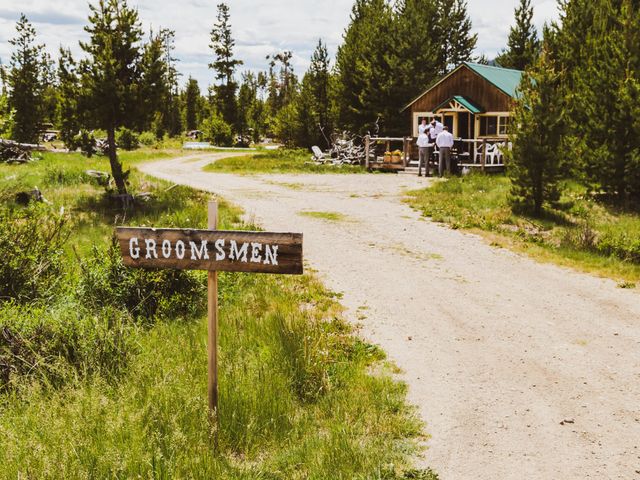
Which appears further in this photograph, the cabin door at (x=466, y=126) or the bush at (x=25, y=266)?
the cabin door at (x=466, y=126)

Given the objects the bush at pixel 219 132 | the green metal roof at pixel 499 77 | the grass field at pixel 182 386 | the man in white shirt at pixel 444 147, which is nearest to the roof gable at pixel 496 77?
the green metal roof at pixel 499 77

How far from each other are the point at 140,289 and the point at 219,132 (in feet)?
174

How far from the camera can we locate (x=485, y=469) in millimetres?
4773

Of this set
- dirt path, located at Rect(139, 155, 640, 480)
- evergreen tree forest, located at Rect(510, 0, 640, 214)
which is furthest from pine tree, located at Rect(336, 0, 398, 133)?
dirt path, located at Rect(139, 155, 640, 480)

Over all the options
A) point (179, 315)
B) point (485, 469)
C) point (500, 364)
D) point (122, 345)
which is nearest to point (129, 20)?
point (179, 315)

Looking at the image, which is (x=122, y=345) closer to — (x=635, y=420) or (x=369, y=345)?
(x=369, y=345)

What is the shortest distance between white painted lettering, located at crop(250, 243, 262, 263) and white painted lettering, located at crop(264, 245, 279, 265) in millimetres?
47

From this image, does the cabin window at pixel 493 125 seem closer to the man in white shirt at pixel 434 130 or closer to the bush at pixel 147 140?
the man in white shirt at pixel 434 130

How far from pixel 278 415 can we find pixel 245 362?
103 centimetres

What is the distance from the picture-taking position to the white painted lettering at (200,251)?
194 inches

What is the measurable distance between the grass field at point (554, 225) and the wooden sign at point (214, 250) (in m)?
7.82

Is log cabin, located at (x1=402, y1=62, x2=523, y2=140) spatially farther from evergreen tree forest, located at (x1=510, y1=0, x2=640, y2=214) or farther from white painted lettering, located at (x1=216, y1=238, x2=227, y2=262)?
white painted lettering, located at (x1=216, y1=238, x2=227, y2=262)

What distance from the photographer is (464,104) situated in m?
29.9

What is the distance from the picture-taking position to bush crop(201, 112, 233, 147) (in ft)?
197
